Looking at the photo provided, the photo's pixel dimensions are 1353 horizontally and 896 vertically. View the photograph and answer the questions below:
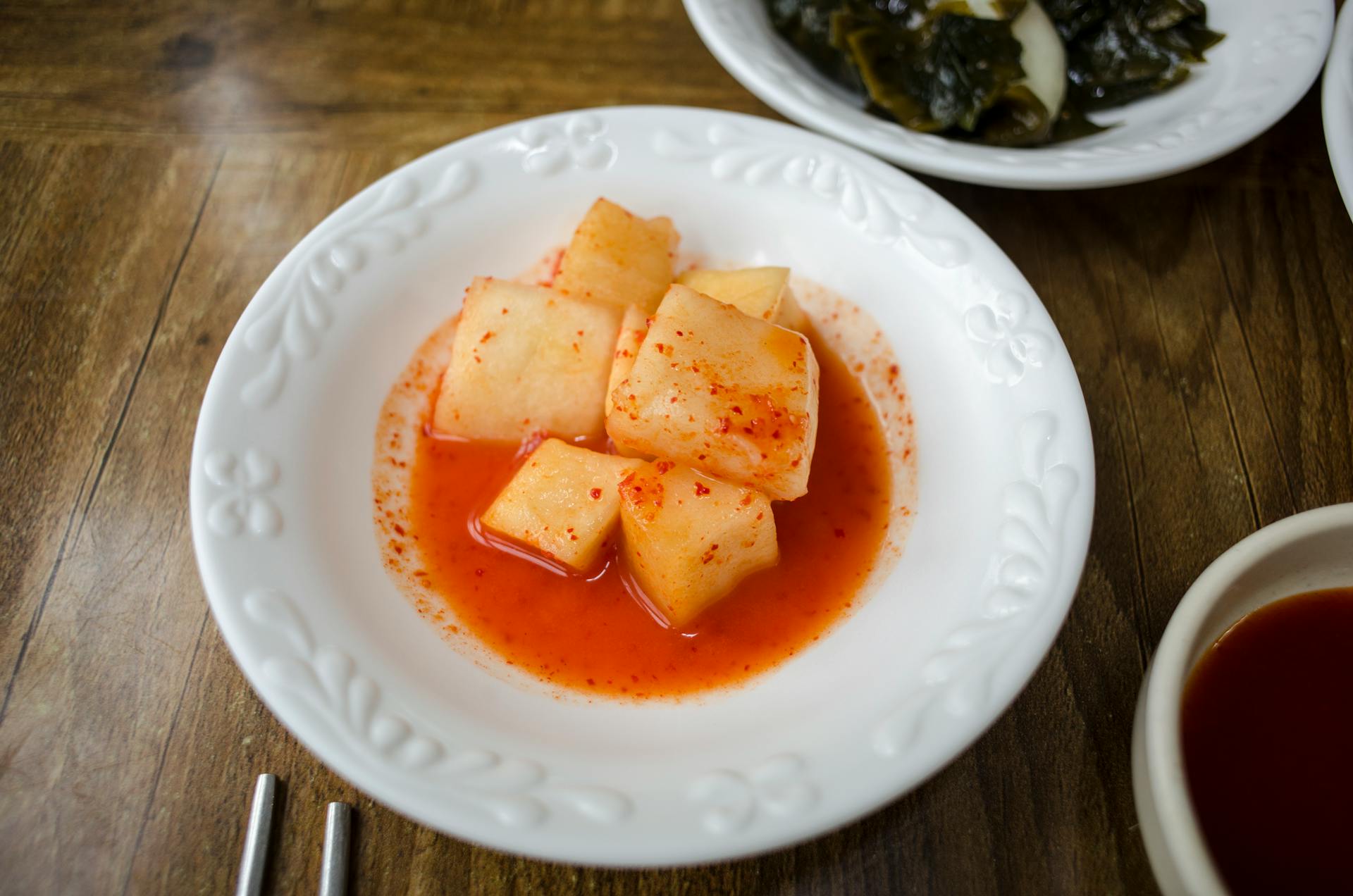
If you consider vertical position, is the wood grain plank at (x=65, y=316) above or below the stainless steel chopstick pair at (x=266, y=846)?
above

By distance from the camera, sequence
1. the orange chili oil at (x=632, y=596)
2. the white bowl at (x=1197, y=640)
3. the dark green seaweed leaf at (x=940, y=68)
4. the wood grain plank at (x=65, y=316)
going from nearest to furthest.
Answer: the white bowl at (x=1197, y=640) < the orange chili oil at (x=632, y=596) < the wood grain plank at (x=65, y=316) < the dark green seaweed leaf at (x=940, y=68)

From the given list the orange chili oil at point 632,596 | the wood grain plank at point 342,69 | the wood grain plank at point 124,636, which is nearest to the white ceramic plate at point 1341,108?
the orange chili oil at point 632,596

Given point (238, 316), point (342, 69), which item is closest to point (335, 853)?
point (238, 316)

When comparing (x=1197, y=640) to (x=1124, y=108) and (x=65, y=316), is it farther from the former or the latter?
(x=65, y=316)

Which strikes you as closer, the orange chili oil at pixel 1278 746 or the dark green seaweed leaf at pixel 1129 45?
the orange chili oil at pixel 1278 746

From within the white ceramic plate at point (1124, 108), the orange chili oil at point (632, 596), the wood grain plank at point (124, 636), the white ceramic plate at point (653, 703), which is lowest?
the wood grain plank at point (124, 636)

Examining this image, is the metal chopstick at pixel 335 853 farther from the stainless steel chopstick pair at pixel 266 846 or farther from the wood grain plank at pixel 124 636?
the wood grain plank at pixel 124 636

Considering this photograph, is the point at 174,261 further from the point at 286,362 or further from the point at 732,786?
the point at 732,786
